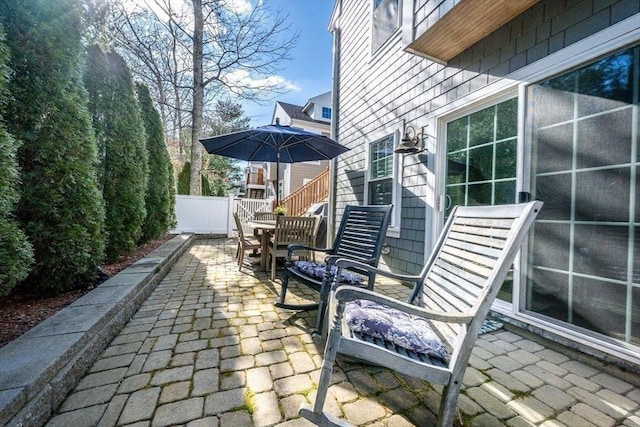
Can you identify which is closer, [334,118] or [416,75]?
[416,75]

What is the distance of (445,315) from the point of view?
1057mm

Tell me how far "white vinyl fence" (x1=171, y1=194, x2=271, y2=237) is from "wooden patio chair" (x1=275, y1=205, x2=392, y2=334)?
5868 millimetres

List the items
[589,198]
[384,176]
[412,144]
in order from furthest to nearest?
[384,176], [412,144], [589,198]

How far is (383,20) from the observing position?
4277 millimetres

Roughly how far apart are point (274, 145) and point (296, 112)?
1178cm

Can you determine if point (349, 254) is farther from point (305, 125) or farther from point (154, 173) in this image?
point (305, 125)

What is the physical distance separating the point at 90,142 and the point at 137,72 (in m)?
8.82

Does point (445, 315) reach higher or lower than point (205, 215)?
lower

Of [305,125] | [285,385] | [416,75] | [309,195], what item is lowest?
[285,385]

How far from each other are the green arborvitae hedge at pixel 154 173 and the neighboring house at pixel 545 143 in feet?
15.3

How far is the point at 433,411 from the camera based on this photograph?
1371 mm

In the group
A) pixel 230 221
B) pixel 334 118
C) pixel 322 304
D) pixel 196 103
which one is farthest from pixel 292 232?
pixel 196 103

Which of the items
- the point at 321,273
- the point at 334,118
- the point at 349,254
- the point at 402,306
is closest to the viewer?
the point at 402,306

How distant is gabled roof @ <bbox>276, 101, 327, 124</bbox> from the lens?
14.3 metres
